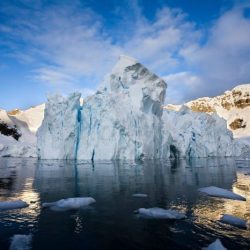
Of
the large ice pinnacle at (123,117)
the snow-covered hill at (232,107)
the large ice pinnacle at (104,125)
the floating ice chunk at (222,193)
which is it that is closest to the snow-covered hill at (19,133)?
the large ice pinnacle at (104,125)

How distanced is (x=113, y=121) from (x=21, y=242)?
2655cm

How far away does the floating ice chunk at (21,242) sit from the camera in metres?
6.18

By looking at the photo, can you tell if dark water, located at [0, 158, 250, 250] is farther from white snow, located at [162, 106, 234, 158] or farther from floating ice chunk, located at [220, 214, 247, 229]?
white snow, located at [162, 106, 234, 158]

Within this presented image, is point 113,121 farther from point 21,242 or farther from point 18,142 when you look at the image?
point 18,142

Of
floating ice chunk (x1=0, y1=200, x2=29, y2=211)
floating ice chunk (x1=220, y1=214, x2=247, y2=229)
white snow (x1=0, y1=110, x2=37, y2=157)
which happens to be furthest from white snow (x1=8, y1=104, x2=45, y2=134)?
floating ice chunk (x1=220, y1=214, x2=247, y2=229)

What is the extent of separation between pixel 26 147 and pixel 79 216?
142 ft

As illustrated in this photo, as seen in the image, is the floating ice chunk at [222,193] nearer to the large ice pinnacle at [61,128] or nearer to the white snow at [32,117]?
the large ice pinnacle at [61,128]

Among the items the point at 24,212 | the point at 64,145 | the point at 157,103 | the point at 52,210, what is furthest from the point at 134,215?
the point at 157,103

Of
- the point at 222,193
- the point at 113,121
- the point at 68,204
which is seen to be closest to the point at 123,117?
the point at 113,121

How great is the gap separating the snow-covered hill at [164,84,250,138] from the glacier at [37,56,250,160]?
67.3m

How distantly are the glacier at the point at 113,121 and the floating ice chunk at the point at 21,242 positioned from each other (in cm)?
2608

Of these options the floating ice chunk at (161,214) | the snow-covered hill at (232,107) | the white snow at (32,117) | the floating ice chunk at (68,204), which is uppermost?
the snow-covered hill at (232,107)

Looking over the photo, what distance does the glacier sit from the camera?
33.3 meters

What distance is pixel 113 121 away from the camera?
3284 cm
